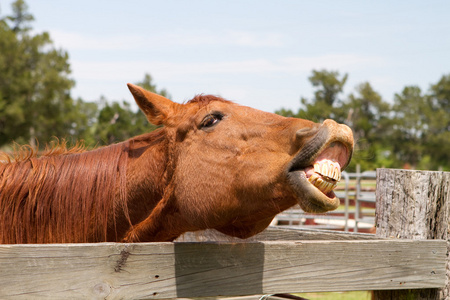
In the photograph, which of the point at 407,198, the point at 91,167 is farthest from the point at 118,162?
the point at 407,198

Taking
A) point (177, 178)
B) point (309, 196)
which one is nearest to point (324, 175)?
point (309, 196)

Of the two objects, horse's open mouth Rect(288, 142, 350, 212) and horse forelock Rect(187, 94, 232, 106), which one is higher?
horse forelock Rect(187, 94, 232, 106)

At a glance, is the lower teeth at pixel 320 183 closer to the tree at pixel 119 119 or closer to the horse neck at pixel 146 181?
the horse neck at pixel 146 181

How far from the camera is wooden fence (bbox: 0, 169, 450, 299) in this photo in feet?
6.24

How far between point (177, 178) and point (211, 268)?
55 cm

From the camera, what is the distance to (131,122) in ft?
121

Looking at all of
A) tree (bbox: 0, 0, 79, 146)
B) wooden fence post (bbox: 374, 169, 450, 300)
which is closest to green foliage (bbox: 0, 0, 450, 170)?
tree (bbox: 0, 0, 79, 146)

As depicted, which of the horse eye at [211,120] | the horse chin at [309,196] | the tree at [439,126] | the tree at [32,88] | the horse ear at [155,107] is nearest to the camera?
the horse chin at [309,196]

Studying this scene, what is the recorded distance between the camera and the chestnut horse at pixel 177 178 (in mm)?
2229

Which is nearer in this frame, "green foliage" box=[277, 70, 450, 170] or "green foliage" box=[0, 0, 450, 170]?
"green foliage" box=[0, 0, 450, 170]

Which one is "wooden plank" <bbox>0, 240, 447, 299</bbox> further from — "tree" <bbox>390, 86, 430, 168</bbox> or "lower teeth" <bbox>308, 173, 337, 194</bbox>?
"tree" <bbox>390, 86, 430, 168</bbox>

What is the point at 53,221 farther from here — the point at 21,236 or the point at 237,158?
the point at 237,158

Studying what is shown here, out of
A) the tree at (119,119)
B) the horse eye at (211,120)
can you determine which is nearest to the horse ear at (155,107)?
the horse eye at (211,120)

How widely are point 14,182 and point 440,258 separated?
2.58 m
